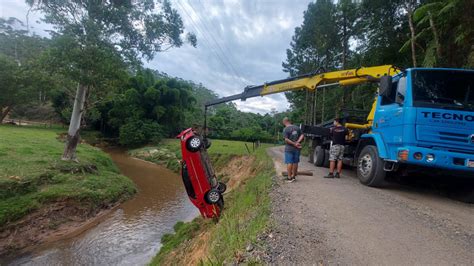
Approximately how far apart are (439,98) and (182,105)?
3810 centimetres

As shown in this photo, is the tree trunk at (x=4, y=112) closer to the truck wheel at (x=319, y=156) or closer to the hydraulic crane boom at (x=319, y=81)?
the hydraulic crane boom at (x=319, y=81)

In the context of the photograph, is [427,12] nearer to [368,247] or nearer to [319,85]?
[319,85]

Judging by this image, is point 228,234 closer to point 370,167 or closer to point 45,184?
point 370,167

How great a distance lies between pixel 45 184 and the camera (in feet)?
35.1

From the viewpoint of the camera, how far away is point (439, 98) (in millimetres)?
5605

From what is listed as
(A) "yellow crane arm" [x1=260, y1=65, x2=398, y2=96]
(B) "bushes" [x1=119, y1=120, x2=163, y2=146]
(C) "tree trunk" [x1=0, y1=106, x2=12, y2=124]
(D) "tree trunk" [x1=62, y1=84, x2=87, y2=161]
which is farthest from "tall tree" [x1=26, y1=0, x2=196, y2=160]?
(C) "tree trunk" [x1=0, y1=106, x2=12, y2=124]

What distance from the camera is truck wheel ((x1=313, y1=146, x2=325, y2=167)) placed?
10777 mm

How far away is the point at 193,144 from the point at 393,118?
4.74 m

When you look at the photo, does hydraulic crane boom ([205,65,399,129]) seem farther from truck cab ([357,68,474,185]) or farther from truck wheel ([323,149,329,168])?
truck wheel ([323,149,329,168])

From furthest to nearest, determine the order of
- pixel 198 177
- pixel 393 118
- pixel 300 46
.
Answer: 1. pixel 300 46
2. pixel 198 177
3. pixel 393 118

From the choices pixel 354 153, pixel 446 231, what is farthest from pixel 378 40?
pixel 446 231

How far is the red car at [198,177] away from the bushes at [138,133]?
2962cm

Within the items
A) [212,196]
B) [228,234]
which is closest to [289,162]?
[212,196]

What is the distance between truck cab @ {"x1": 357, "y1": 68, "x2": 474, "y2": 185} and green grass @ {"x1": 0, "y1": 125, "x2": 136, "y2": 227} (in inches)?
427
